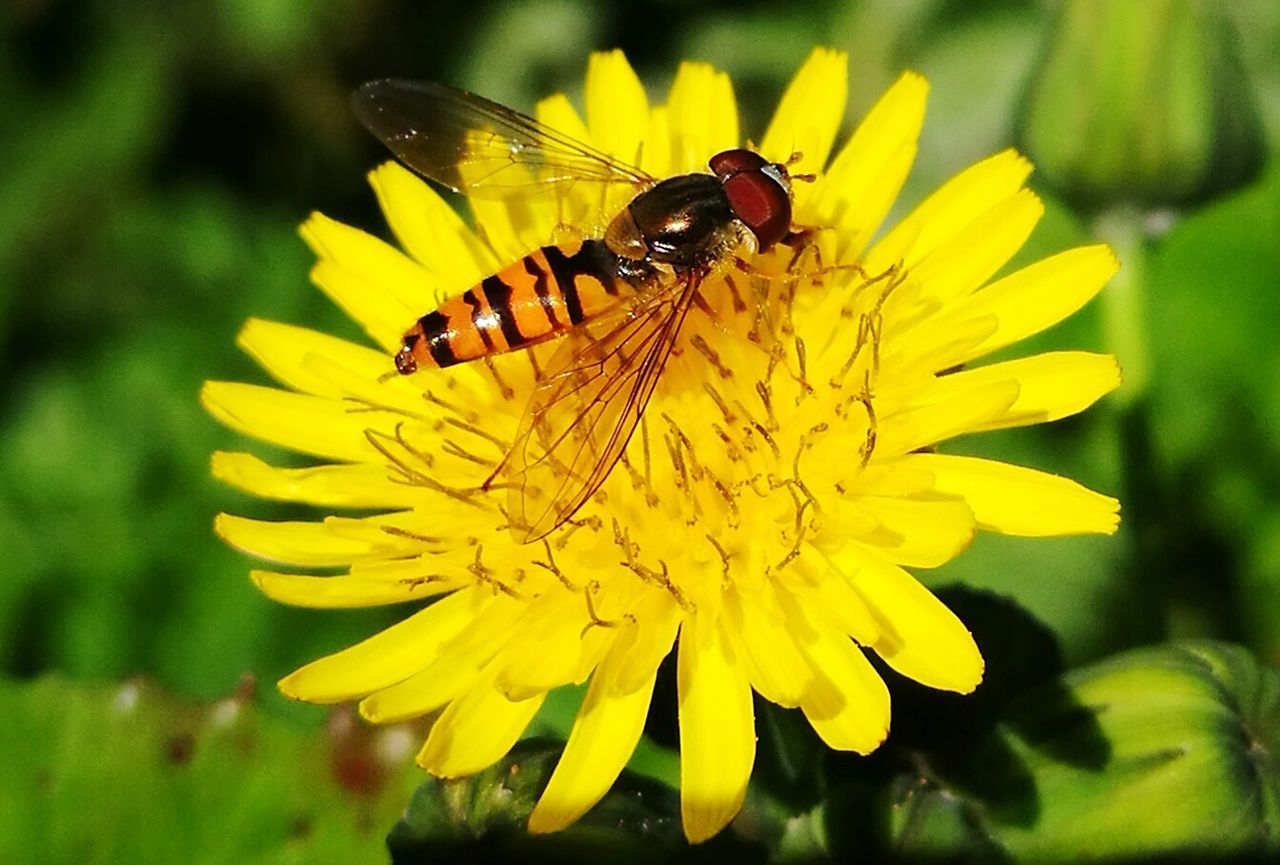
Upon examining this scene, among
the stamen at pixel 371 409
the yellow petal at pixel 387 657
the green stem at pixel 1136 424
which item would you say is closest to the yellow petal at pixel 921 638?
the yellow petal at pixel 387 657

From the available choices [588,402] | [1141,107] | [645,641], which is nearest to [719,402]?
[588,402]

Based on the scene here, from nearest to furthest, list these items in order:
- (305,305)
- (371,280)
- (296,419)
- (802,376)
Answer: (802,376) → (296,419) → (371,280) → (305,305)

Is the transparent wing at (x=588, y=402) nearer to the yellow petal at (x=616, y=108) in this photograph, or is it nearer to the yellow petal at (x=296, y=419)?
the yellow petal at (x=296, y=419)

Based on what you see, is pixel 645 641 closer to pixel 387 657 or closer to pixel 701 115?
pixel 387 657

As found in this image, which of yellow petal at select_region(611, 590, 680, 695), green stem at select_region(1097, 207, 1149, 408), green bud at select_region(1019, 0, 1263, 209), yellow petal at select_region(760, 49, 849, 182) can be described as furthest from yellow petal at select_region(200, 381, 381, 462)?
green stem at select_region(1097, 207, 1149, 408)

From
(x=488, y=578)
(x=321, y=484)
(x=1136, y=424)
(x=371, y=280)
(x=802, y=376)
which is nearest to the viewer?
(x=488, y=578)

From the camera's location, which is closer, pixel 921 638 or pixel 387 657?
pixel 921 638

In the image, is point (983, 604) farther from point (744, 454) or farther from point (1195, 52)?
point (1195, 52)
